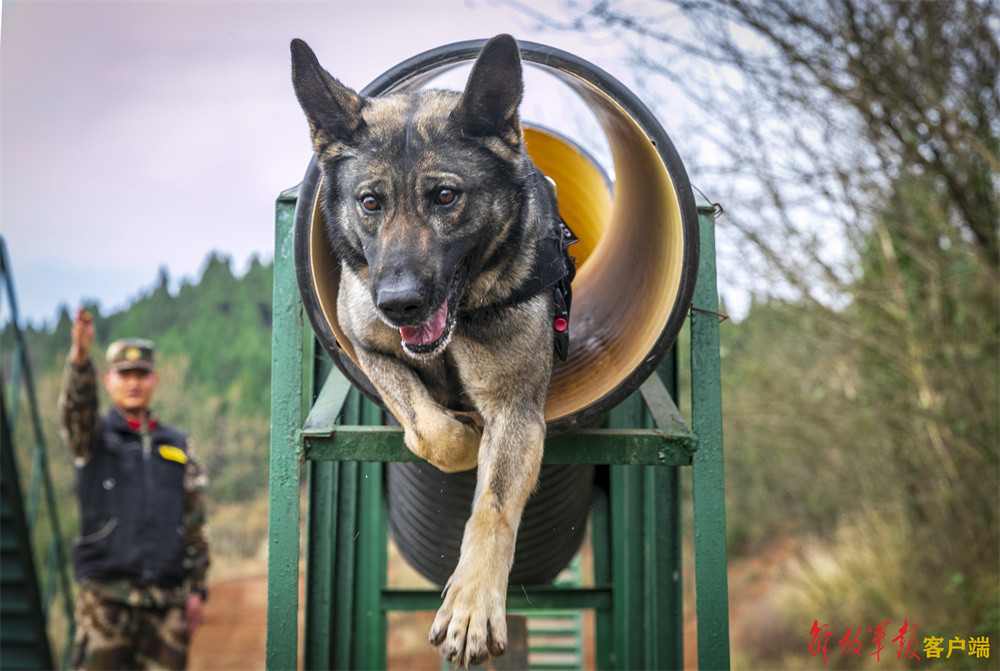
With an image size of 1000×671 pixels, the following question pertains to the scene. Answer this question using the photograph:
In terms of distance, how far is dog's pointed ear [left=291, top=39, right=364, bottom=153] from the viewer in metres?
2.13

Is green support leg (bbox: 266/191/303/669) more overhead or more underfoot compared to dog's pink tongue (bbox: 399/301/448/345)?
more underfoot

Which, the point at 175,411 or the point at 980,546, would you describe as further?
the point at 175,411

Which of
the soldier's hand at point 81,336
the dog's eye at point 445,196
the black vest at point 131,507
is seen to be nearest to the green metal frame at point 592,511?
the dog's eye at point 445,196

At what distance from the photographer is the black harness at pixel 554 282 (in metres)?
2.33

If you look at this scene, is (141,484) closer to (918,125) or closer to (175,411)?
(918,125)

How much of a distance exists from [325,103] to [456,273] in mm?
631

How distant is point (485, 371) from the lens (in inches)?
87.7

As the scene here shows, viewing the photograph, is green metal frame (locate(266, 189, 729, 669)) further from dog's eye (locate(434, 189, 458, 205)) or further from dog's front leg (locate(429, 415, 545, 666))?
dog's eye (locate(434, 189, 458, 205))

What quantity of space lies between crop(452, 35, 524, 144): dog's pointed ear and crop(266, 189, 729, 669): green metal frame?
3.23ft

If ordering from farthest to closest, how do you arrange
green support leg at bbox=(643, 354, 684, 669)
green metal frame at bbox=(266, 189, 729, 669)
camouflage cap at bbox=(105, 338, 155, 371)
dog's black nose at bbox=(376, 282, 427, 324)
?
camouflage cap at bbox=(105, 338, 155, 371), green support leg at bbox=(643, 354, 684, 669), green metal frame at bbox=(266, 189, 729, 669), dog's black nose at bbox=(376, 282, 427, 324)

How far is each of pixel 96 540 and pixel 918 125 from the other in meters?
6.19

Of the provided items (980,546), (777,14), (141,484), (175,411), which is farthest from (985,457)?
(175,411)

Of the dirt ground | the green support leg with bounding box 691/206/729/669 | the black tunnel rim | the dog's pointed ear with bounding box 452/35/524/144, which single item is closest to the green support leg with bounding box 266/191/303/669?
the black tunnel rim

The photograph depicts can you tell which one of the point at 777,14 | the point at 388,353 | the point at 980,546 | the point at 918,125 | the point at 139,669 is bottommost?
the point at 139,669
